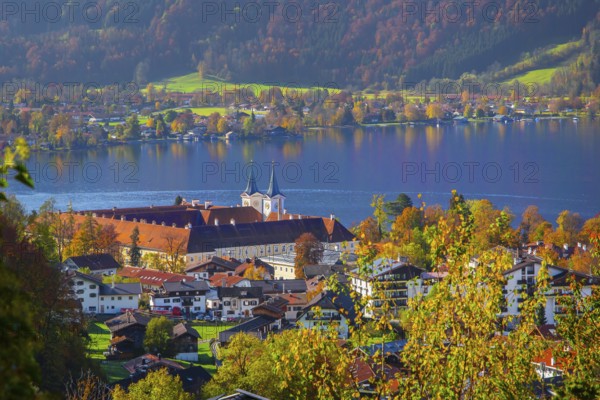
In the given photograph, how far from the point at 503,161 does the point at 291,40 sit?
150 ft

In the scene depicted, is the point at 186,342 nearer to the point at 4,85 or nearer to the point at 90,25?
the point at 4,85

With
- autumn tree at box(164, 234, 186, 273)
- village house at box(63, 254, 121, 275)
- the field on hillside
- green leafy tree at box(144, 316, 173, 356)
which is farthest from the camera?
the field on hillside

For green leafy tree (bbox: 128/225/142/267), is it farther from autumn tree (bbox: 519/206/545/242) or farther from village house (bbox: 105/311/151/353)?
village house (bbox: 105/311/151/353)

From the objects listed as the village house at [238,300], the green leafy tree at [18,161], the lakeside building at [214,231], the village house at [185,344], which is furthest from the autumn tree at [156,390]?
the lakeside building at [214,231]

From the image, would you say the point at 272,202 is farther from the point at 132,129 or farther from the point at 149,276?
the point at 132,129

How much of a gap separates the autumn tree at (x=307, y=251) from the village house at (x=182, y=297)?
4073 mm

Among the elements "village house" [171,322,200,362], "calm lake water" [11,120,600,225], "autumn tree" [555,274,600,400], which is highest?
"autumn tree" [555,274,600,400]

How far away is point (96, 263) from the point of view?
24.2 metres

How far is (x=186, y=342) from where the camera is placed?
55.1 ft

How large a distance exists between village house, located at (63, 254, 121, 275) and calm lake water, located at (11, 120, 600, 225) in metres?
12.7

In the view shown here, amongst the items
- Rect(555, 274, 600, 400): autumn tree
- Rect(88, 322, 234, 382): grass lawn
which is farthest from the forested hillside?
Rect(555, 274, 600, 400): autumn tree

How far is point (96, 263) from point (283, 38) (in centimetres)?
7682

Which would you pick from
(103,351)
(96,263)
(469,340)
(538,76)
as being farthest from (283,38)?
(469,340)

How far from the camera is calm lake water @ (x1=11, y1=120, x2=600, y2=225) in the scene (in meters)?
42.5
